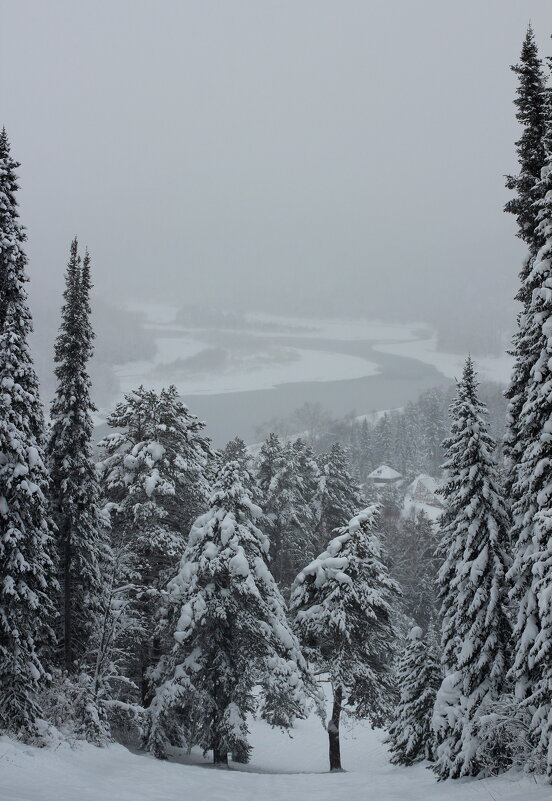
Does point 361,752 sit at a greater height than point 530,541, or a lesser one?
lesser

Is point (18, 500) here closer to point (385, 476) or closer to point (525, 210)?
point (525, 210)

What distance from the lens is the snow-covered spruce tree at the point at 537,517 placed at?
1354 cm

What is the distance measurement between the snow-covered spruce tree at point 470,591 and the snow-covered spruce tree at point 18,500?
11316 mm

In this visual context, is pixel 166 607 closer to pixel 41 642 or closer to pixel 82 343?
pixel 41 642

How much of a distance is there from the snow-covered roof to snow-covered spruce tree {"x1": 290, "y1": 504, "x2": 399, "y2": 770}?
112 meters

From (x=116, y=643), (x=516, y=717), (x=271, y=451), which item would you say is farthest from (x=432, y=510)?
(x=516, y=717)

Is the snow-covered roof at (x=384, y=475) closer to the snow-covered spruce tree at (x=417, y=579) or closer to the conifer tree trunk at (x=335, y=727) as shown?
the snow-covered spruce tree at (x=417, y=579)

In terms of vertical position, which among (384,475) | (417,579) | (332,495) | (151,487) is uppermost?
(151,487)

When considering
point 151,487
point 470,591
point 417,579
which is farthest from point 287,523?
point 470,591

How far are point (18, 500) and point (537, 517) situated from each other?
13559 mm

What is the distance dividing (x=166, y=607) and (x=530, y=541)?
13100mm

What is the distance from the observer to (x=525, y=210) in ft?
58.2

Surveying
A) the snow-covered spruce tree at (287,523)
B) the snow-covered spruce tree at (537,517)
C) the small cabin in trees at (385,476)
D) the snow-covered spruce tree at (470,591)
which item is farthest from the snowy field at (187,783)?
the small cabin in trees at (385,476)

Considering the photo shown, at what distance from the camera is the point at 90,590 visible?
22016mm
